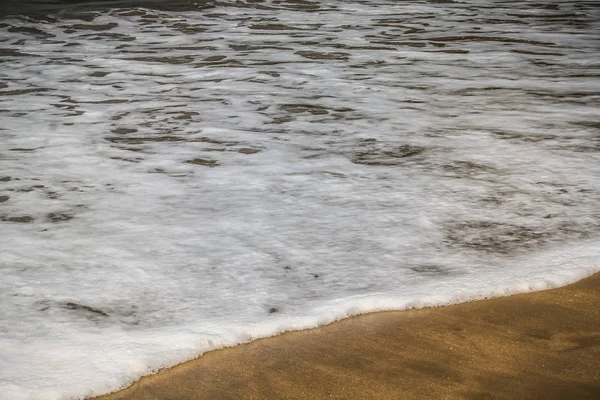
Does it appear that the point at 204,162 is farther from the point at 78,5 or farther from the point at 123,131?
the point at 78,5

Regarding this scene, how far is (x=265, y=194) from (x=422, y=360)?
3.29 feet

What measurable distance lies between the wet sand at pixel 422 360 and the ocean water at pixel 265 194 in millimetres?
52

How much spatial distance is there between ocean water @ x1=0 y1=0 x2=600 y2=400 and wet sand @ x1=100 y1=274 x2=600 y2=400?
52mm

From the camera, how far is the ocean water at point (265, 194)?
1.54 m

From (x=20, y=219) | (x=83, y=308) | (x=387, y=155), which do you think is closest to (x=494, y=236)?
(x=387, y=155)

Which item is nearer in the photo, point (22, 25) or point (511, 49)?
point (511, 49)

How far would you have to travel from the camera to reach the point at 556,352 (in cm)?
138

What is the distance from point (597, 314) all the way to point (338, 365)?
528 millimetres

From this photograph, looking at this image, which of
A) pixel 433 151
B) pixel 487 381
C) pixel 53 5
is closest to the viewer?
pixel 487 381

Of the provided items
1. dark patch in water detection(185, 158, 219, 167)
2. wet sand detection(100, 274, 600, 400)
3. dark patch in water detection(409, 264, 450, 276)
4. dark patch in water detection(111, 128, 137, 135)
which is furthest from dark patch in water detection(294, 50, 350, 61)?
wet sand detection(100, 274, 600, 400)

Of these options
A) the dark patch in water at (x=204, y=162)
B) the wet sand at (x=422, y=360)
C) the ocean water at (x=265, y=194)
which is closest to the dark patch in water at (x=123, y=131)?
the ocean water at (x=265, y=194)

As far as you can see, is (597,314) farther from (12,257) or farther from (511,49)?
(511,49)

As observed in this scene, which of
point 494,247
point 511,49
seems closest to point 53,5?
point 511,49

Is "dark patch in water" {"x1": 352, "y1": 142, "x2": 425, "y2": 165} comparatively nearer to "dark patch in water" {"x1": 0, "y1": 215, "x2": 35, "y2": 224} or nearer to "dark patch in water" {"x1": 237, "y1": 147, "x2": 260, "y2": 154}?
"dark patch in water" {"x1": 237, "y1": 147, "x2": 260, "y2": 154}
